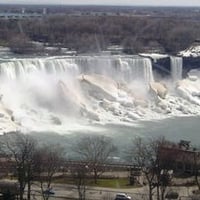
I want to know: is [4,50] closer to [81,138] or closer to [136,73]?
[136,73]

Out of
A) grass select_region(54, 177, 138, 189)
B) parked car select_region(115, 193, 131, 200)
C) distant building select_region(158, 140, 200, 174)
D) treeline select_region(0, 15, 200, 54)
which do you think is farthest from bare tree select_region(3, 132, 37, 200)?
treeline select_region(0, 15, 200, 54)

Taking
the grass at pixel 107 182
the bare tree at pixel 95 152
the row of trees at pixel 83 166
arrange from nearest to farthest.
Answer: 1. the row of trees at pixel 83 166
2. the grass at pixel 107 182
3. the bare tree at pixel 95 152

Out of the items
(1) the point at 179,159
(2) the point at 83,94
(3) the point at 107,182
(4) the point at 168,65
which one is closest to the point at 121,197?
(3) the point at 107,182

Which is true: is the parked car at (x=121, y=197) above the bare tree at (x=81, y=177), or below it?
below

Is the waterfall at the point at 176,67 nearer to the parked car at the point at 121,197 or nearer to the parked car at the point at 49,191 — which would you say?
the parked car at the point at 49,191

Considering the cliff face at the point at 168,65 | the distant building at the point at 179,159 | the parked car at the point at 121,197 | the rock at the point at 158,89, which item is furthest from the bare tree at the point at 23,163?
the cliff face at the point at 168,65

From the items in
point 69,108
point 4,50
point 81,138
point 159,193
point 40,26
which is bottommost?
point 159,193

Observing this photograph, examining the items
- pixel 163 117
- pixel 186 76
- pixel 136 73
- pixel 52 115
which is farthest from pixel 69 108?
pixel 186 76
